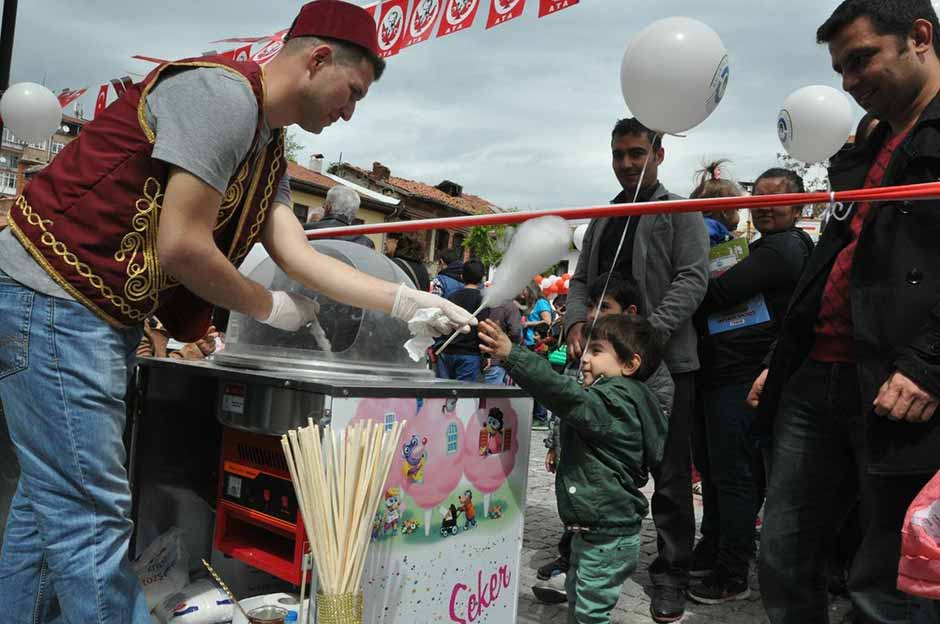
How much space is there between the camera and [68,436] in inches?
67.6

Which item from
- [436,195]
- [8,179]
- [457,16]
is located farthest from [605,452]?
[8,179]

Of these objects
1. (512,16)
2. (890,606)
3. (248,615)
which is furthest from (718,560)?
(512,16)

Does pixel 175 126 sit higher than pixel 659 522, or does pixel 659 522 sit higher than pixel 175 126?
pixel 175 126

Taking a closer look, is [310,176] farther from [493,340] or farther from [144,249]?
[144,249]

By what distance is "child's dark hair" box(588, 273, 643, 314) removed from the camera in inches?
128

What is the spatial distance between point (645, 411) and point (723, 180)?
6.83 ft

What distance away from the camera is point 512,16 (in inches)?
241

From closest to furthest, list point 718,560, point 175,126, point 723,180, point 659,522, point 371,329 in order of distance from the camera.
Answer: point 175,126
point 371,329
point 659,522
point 718,560
point 723,180

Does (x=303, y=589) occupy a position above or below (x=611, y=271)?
below

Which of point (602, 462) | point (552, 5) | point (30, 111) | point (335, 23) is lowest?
point (602, 462)

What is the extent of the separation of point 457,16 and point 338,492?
569cm

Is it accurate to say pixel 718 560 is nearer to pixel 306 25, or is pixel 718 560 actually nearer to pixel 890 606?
pixel 890 606

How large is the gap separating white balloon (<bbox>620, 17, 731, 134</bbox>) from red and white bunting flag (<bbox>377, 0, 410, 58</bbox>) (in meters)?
4.23

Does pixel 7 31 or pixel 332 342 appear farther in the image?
pixel 7 31
